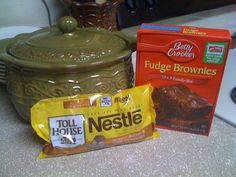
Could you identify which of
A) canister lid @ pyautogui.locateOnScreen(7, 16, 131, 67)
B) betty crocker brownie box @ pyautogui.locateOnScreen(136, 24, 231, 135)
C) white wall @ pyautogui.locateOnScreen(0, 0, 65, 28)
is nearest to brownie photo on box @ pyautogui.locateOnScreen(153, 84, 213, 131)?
betty crocker brownie box @ pyautogui.locateOnScreen(136, 24, 231, 135)

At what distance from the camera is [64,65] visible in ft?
1.38

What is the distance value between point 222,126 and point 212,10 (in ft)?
2.98

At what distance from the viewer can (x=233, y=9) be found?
1.32 meters

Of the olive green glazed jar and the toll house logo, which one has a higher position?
the olive green glazed jar

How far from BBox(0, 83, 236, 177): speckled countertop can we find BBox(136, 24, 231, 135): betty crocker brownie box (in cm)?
4

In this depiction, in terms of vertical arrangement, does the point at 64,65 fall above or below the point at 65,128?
above

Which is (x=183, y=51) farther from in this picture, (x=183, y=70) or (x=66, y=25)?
(x=66, y=25)

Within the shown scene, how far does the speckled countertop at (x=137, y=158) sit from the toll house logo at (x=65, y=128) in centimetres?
3

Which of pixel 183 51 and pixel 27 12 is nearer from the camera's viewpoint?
pixel 183 51

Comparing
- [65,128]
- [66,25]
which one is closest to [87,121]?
[65,128]

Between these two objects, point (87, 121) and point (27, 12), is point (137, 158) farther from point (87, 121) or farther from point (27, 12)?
point (27, 12)

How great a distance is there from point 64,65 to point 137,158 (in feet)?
0.63

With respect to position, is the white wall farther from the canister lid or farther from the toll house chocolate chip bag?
the toll house chocolate chip bag

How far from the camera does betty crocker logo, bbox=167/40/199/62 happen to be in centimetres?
44
